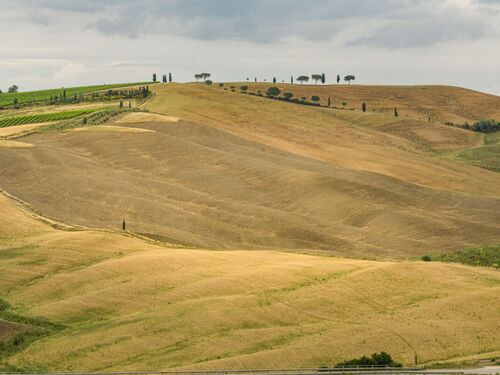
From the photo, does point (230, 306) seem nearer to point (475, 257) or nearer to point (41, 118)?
point (475, 257)

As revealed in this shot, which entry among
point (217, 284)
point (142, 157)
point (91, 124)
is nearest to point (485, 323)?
point (217, 284)

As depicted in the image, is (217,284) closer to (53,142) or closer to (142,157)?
(142,157)

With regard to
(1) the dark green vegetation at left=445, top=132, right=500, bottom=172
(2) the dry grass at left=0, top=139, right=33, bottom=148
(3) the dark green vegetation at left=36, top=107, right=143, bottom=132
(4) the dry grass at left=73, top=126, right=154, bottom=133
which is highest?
(3) the dark green vegetation at left=36, top=107, right=143, bottom=132

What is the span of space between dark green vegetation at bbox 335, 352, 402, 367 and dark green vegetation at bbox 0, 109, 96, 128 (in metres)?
108

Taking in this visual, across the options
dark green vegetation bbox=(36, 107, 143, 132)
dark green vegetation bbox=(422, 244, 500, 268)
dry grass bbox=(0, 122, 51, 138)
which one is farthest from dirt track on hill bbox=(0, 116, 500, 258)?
dark green vegetation bbox=(36, 107, 143, 132)

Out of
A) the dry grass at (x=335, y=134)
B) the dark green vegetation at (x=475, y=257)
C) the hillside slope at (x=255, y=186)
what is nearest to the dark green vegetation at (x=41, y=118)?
the dry grass at (x=335, y=134)

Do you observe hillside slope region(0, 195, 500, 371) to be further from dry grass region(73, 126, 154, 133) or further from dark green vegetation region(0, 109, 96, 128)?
dark green vegetation region(0, 109, 96, 128)

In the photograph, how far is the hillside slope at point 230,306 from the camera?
54.5m

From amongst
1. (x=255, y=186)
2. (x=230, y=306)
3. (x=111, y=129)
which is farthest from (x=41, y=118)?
(x=230, y=306)

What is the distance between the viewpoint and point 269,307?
61.1 m

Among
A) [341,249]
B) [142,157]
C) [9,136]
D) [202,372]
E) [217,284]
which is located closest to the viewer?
[202,372]

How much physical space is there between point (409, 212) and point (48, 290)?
4830 cm

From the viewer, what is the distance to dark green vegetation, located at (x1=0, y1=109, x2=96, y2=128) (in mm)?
151625

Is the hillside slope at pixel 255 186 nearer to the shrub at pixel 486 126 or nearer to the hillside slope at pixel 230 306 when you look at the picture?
the hillside slope at pixel 230 306
